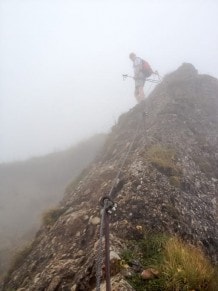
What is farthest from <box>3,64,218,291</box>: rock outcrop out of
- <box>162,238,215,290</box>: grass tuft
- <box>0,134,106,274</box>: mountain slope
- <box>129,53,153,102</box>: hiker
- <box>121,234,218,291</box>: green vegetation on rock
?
<box>0,134,106,274</box>: mountain slope

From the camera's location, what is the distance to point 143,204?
837cm

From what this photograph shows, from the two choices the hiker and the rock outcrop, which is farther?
the hiker

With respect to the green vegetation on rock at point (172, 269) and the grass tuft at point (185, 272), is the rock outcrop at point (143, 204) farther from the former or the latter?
the grass tuft at point (185, 272)

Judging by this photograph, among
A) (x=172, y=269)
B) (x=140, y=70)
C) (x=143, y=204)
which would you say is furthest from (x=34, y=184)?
(x=172, y=269)

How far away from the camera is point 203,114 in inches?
628

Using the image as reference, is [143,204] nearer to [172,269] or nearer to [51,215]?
[172,269]

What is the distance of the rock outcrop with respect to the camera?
7204 mm

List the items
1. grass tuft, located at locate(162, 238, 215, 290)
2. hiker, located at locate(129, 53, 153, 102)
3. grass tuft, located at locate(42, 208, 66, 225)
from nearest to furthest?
grass tuft, located at locate(162, 238, 215, 290) < grass tuft, located at locate(42, 208, 66, 225) < hiker, located at locate(129, 53, 153, 102)

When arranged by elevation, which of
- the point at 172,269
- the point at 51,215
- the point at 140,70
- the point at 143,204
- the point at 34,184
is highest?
the point at 140,70

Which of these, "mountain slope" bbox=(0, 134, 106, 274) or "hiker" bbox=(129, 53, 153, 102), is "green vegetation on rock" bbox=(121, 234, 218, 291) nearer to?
"hiker" bbox=(129, 53, 153, 102)

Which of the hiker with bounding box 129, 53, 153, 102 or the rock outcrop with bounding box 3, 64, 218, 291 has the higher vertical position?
the hiker with bounding box 129, 53, 153, 102

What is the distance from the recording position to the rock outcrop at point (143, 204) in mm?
7204

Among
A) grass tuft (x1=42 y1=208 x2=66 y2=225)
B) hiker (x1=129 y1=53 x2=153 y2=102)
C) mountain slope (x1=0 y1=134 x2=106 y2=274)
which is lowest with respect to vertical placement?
mountain slope (x1=0 y1=134 x2=106 y2=274)

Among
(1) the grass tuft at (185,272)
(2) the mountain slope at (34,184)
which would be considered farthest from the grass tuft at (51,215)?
(2) the mountain slope at (34,184)
